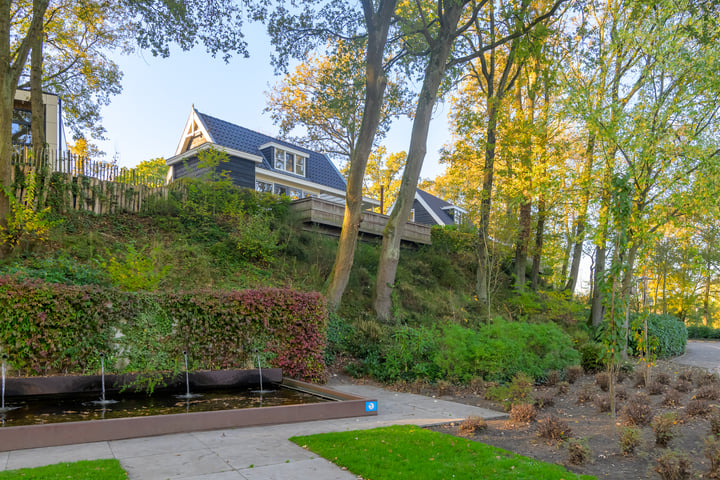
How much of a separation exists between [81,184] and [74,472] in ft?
37.6

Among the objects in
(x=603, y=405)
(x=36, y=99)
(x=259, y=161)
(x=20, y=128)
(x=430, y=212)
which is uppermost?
(x=259, y=161)

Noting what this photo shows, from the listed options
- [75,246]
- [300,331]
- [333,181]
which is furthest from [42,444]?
[333,181]

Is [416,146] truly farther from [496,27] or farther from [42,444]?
[42,444]

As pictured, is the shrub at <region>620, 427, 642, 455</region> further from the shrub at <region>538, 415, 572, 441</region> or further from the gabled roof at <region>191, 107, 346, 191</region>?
the gabled roof at <region>191, 107, 346, 191</region>

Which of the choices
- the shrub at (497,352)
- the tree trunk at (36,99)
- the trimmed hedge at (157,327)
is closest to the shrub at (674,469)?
the shrub at (497,352)

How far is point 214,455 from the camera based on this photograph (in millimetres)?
4879

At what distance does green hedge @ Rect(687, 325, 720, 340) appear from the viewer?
31891 millimetres

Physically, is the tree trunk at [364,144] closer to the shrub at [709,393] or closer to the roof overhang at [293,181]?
the shrub at [709,393]

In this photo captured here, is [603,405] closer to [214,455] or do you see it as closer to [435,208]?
[214,455]

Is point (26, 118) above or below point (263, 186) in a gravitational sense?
above

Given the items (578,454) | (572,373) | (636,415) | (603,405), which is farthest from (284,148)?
(578,454)

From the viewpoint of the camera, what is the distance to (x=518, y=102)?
2045 cm

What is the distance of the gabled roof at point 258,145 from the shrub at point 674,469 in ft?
77.1

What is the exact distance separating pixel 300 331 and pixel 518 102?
50.7ft
